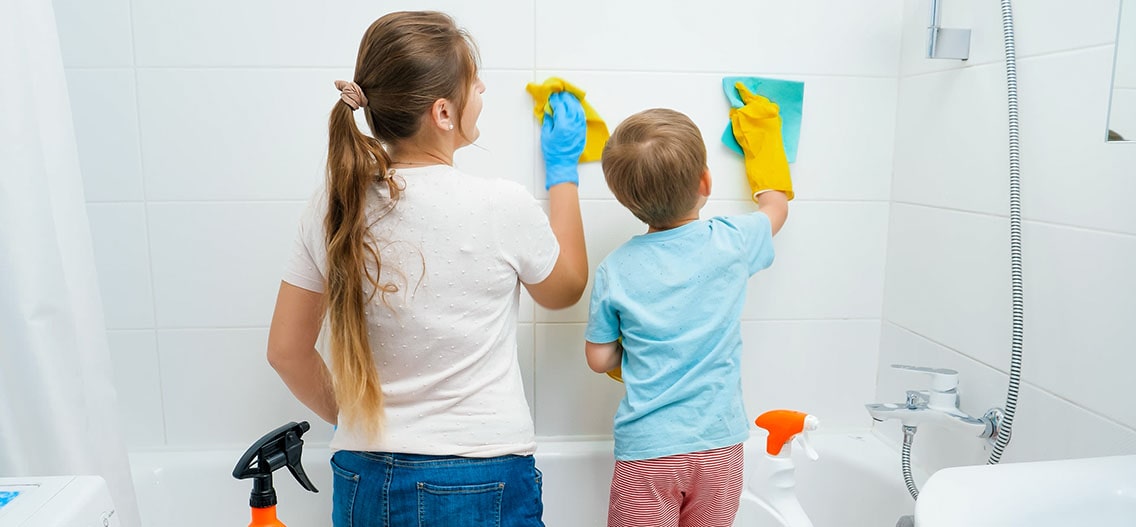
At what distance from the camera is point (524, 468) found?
1.13 m

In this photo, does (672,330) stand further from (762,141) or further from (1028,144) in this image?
(1028,144)

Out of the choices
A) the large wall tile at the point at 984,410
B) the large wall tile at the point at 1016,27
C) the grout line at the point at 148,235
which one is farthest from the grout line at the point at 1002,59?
the grout line at the point at 148,235

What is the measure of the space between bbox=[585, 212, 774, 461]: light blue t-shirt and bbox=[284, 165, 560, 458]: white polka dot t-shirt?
22cm

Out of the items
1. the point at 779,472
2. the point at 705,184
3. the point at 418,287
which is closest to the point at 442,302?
the point at 418,287

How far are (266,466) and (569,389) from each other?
76 cm

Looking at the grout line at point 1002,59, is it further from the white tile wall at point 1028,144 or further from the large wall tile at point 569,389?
the large wall tile at point 569,389

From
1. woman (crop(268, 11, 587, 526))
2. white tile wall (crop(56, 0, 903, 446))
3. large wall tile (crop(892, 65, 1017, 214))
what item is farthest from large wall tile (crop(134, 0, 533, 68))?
large wall tile (crop(892, 65, 1017, 214))

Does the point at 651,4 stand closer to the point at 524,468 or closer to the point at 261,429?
the point at 524,468

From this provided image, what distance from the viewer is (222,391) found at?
5.04ft

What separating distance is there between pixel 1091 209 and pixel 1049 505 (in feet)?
1.57

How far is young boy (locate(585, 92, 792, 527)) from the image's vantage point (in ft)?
4.09

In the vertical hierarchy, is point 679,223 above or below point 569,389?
above

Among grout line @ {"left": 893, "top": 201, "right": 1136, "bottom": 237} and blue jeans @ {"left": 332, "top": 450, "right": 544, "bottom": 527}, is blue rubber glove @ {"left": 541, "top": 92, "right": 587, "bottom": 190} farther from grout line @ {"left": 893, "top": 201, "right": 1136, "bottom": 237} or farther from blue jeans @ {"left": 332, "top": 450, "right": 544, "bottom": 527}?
grout line @ {"left": 893, "top": 201, "right": 1136, "bottom": 237}

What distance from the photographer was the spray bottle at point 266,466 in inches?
34.5
